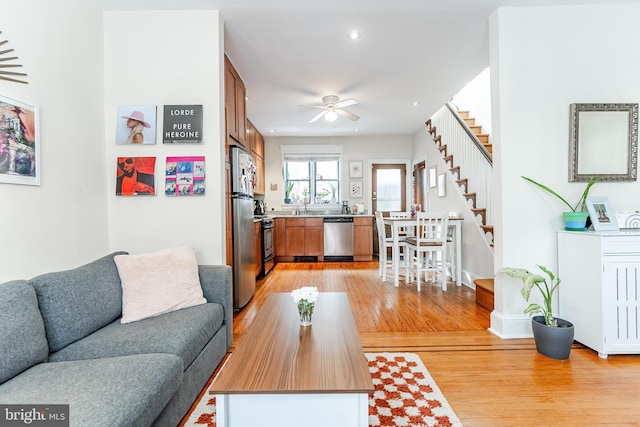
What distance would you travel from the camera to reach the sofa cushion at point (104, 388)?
3.03ft

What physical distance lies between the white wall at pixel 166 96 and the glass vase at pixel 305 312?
1.15 m

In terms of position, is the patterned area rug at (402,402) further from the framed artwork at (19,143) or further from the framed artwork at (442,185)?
the framed artwork at (442,185)

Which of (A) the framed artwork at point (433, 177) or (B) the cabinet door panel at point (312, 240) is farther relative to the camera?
(B) the cabinet door panel at point (312, 240)

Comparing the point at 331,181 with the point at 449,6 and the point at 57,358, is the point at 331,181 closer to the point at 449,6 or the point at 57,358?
the point at 449,6

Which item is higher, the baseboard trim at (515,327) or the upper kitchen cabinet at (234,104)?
the upper kitchen cabinet at (234,104)

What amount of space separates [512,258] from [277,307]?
1926 mm

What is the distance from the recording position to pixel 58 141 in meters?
1.87

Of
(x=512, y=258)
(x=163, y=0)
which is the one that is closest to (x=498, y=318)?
(x=512, y=258)

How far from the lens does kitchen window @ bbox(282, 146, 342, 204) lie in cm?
655

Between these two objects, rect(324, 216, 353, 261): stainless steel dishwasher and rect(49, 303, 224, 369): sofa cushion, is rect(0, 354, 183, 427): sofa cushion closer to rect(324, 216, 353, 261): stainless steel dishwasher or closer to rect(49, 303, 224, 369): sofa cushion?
rect(49, 303, 224, 369): sofa cushion

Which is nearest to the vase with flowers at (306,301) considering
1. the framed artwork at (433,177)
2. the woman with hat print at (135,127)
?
the woman with hat print at (135,127)

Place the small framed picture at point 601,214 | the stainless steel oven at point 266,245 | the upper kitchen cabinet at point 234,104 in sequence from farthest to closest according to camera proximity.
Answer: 1. the stainless steel oven at point 266,245
2. the upper kitchen cabinet at point 234,104
3. the small framed picture at point 601,214

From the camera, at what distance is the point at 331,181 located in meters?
6.59

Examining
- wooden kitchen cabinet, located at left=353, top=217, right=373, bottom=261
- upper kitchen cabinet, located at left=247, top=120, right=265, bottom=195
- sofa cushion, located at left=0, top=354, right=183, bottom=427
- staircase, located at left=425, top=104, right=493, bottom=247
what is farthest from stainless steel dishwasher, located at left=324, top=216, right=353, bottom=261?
sofa cushion, located at left=0, top=354, right=183, bottom=427
